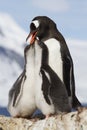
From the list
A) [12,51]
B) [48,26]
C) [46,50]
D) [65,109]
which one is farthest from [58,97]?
[12,51]

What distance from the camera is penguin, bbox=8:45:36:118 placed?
693cm

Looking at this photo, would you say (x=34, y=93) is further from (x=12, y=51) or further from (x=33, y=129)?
(x=12, y=51)

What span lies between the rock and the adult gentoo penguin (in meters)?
0.71

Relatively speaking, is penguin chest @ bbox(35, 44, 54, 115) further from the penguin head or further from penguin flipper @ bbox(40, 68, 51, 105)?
the penguin head

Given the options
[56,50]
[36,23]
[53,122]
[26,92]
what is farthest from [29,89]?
[36,23]

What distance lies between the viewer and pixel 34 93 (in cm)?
689

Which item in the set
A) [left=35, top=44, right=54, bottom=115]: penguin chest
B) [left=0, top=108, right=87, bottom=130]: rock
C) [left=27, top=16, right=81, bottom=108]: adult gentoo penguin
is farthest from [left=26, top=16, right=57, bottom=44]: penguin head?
[left=0, top=108, right=87, bottom=130]: rock

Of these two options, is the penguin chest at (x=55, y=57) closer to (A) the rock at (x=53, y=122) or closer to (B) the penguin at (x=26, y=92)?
(B) the penguin at (x=26, y=92)

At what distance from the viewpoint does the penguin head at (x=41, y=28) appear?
7.52 metres

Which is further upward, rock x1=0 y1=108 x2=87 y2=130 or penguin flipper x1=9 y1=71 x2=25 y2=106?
penguin flipper x1=9 y1=71 x2=25 y2=106

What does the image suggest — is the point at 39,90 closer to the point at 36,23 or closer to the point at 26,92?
the point at 26,92

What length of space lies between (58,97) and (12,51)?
410ft

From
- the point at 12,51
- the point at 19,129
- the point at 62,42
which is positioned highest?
the point at 62,42

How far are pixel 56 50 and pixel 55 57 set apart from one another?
95mm
